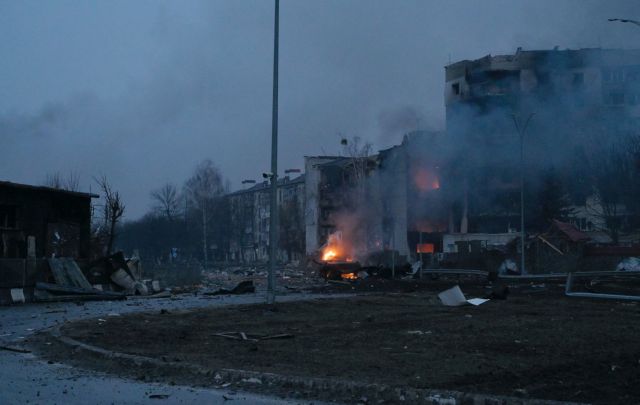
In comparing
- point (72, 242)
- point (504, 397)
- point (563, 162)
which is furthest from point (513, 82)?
point (504, 397)

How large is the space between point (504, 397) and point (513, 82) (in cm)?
5677

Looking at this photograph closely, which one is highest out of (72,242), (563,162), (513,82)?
(513,82)

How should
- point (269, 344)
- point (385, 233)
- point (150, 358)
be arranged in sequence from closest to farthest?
point (150, 358), point (269, 344), point (385, 233)

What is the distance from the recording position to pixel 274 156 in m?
20.1

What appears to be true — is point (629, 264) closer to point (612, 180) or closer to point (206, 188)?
point (612, 180)

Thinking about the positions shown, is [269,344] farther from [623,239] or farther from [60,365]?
[623,239]

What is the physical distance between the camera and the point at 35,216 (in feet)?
98.6

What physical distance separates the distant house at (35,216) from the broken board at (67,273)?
10.2 feet

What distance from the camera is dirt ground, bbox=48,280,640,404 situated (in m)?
7.69

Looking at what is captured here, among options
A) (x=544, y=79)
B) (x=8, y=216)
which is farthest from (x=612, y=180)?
(x=8, y=216)

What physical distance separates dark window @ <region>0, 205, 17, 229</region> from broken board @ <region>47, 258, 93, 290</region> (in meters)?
4.34

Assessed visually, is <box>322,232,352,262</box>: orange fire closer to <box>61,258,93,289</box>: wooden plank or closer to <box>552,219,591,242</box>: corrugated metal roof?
<box>552,219,591,242</box>: corrugated metal roof

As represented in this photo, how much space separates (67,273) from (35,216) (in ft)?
16.9

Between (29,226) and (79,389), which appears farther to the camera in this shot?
(29,226)
